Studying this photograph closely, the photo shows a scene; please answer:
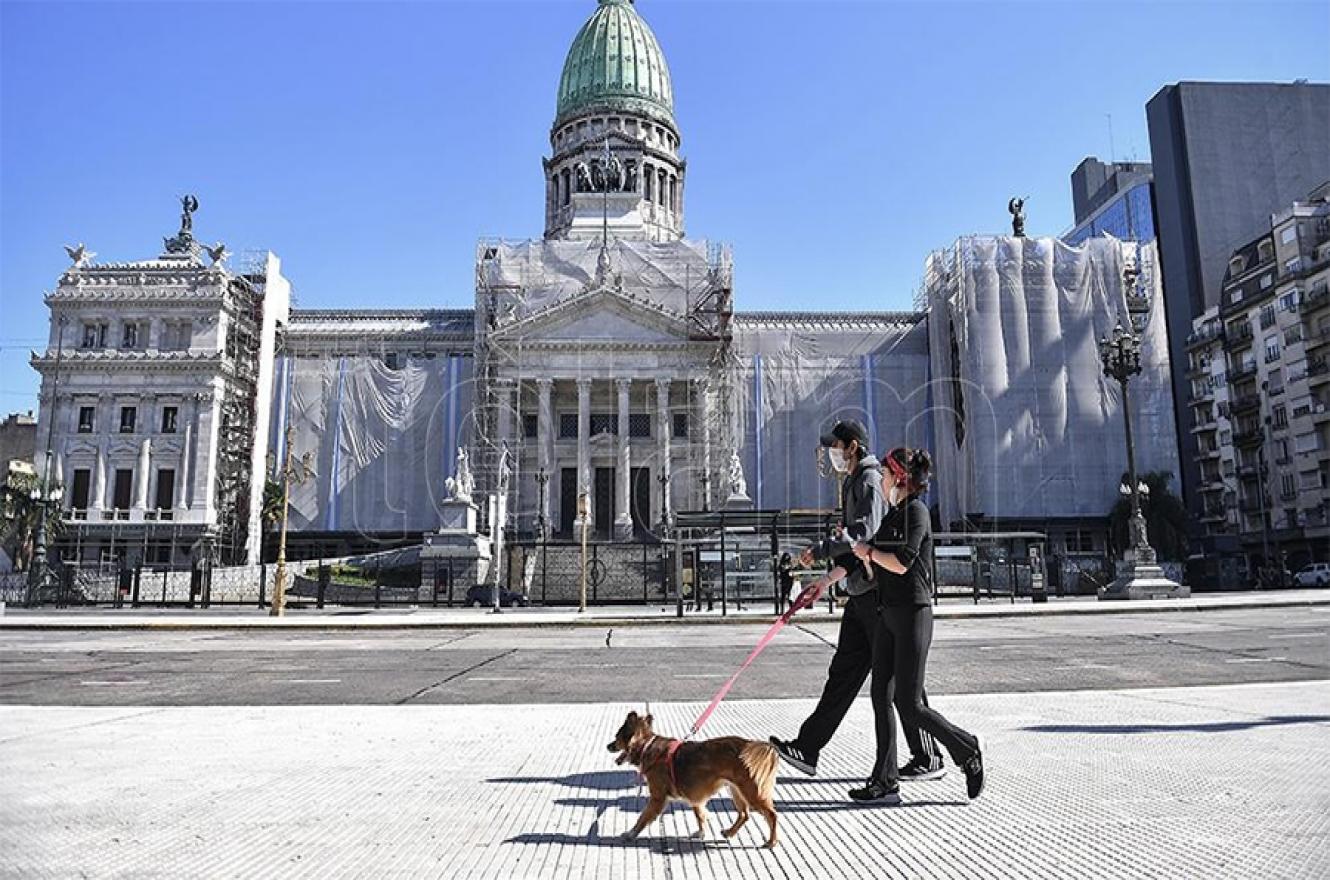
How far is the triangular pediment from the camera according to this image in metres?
52.1

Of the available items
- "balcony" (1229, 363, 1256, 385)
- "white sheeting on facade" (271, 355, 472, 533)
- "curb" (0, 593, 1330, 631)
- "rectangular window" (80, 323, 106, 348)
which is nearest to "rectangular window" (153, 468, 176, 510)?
"white sheeting on facade" (271, 355, 472, 533)

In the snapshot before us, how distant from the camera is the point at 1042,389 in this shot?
49.1 m

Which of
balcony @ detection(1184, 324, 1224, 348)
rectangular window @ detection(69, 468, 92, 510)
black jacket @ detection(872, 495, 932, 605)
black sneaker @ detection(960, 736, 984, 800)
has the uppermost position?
balcony @ detection(1184, 324, 1224, 348)

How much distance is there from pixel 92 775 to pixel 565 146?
76.6 metres

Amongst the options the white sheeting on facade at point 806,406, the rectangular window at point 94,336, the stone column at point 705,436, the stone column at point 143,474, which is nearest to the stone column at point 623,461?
the stone column at point 705,436

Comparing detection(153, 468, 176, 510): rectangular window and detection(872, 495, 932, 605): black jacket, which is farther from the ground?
detection(153, 468, 176, 510): rectangular window

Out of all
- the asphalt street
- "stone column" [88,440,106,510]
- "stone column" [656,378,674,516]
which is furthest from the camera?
"stone column" [656,378,674,516]

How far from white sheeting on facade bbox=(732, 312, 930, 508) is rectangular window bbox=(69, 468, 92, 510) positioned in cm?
3786

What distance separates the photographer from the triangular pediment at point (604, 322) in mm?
52094

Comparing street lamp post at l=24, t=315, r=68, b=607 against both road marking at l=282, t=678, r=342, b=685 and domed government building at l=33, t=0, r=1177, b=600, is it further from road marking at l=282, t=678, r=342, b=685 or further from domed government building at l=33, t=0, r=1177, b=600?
road marking at l=282, t=678, r=342, b=685

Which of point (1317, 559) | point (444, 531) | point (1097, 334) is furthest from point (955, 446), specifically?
point (444, 531)

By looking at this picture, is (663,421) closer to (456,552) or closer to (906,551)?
(456,552)

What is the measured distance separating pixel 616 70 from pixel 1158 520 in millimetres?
54587

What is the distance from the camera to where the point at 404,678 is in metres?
10.2
